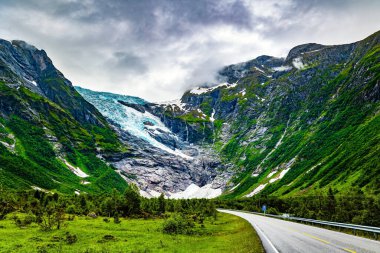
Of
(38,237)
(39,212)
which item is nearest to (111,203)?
(39,212)

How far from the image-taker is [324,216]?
83750mm

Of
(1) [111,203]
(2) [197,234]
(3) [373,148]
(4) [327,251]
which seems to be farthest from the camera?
(3) [373,148]

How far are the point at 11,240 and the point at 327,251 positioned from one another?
106 feet

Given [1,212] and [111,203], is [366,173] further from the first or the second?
[1,212]

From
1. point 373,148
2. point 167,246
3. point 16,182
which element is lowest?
point 167,246

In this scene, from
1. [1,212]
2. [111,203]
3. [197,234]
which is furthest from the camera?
[111,203]

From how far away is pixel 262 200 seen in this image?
160m

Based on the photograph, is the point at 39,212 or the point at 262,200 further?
the point at 262,200

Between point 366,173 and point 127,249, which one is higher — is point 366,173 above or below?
above

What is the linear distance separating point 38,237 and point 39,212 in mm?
22481

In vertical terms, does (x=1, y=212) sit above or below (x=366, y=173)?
below

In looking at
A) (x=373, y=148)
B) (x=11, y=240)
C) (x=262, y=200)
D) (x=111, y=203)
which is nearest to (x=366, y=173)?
(x=373, y=148)

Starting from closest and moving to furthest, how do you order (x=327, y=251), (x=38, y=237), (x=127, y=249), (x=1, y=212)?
(x=327, y=251)
(x=127, y=249)
(x=38, y=237)
(x=1, y=212)

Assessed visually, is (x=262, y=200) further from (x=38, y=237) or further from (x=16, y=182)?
(x=16, y=182)
